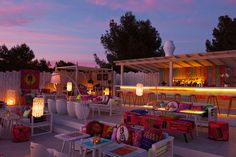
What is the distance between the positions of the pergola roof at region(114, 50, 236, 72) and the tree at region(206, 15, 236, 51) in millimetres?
9702

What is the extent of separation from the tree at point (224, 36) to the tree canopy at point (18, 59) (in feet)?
63.7

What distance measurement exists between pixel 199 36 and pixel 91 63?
1384cm

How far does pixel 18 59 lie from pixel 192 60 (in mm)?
19300

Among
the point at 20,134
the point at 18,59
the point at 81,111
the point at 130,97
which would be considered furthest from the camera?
the point at 18,59

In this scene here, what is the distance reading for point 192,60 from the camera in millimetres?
12844

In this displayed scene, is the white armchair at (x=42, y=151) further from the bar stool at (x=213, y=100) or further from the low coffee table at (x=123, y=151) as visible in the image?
the bar stool at (x=213, y=100)

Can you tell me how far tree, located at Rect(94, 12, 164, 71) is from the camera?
24.0m

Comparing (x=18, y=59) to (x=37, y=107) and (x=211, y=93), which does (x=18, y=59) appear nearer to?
(x=37, y=107)

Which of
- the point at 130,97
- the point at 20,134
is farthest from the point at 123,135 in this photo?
the point at 130,97

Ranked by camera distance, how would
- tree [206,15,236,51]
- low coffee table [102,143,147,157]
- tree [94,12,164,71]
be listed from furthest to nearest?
1. tree [94,12,164,71]
2. tree [206,15,236,51]
3. low coffee table [102,143,147,157]

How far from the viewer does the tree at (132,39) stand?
24047 millimetres

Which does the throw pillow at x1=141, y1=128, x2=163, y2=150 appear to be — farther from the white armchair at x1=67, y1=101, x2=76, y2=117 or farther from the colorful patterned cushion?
the white armchair at x1=67, y1=101, x2=76, y2=117

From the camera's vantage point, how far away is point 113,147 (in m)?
4.54

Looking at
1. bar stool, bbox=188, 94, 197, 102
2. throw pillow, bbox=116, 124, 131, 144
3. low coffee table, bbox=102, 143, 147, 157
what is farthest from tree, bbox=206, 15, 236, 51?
low coffee table, bbox=102, 143, 147, 157
